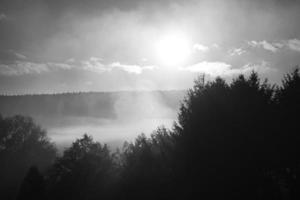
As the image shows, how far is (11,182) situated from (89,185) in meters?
28.4

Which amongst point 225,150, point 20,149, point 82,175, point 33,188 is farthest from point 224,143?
point 20,149

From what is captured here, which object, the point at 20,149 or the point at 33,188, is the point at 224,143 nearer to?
the point at 33,188

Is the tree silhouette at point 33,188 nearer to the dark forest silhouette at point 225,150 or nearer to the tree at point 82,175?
the dark forest silhouette at point 225,150

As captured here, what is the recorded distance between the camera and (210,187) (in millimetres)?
18469

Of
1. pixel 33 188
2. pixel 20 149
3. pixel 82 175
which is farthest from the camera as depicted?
pixel 20 149

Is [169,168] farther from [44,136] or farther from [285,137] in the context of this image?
[44,136]

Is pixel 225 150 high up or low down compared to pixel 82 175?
up

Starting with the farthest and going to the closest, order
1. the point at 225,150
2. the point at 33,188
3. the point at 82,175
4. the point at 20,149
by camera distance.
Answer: the point at 20,149
the point at 82,175
the point at 33,188
the point at 225,150

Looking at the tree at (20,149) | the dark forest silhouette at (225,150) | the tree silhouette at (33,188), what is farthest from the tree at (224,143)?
the tree at (20,149)

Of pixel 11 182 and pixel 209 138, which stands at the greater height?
pixel 209 138

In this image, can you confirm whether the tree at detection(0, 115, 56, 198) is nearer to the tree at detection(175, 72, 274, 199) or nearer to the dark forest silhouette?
the dark forest silhouette

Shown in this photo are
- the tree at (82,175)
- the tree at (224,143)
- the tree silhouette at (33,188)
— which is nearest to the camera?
the tree at (224,143)

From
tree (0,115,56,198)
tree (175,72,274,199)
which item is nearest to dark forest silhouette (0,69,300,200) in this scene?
tree (175,72,274,199)

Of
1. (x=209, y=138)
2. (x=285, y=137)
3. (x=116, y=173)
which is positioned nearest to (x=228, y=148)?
(x=209, y=138)
